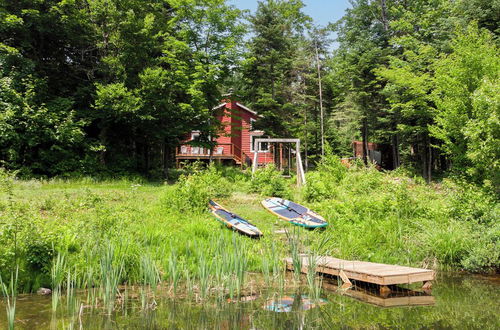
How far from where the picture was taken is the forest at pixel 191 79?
1416 centimetres

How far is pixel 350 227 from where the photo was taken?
9383 mm

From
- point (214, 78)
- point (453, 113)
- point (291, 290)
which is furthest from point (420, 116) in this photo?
point (291, 290)

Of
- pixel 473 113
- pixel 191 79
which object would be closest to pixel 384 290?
pixel 473 113

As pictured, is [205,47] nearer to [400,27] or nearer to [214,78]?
[214,78]

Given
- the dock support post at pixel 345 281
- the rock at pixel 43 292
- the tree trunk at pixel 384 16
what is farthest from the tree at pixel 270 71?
the rock at pixel 43 292

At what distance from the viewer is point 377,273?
592 cm

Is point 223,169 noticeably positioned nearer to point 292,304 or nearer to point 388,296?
point 388,296

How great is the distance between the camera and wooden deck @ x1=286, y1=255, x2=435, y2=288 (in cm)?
580

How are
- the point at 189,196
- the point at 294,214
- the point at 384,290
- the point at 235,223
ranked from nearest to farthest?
the point at 384,290 < the point at 235,223 < the point at 189,196 < the point at 294,214

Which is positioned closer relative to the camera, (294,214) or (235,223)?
(235,223)

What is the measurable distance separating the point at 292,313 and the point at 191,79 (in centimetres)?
1538

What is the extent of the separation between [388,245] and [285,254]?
8.34ft

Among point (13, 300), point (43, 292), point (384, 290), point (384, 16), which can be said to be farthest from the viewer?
point (384, 16)

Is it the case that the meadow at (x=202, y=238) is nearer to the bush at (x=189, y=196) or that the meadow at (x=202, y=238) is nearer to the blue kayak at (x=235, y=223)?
the bush at (x=189, y=196)
